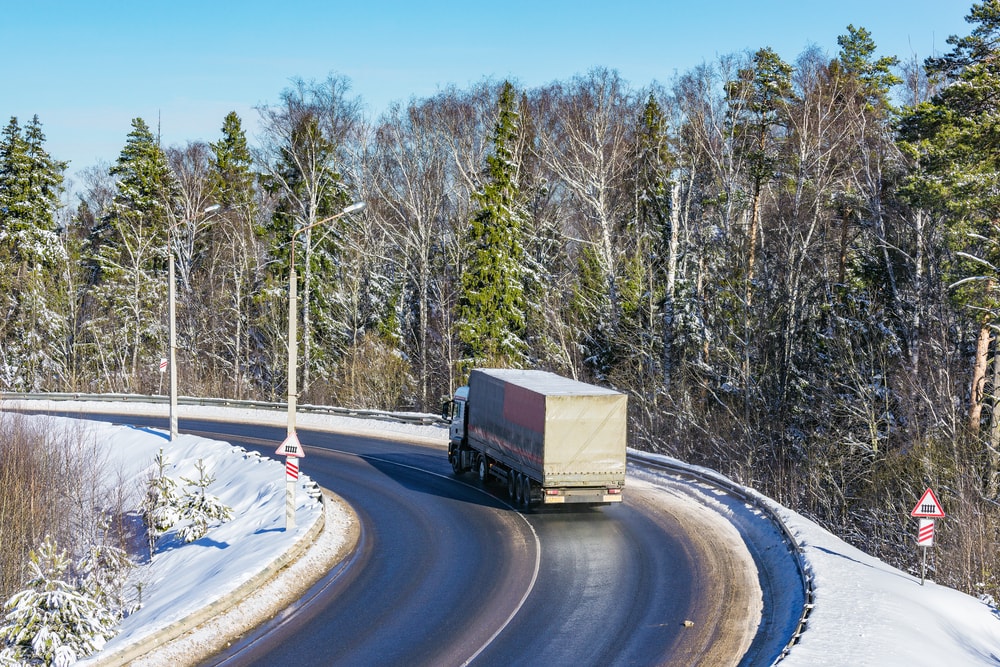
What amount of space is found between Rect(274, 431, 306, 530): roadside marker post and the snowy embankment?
35 centimetres

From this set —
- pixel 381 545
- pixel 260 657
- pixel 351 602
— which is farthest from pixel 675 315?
pixel 260 657

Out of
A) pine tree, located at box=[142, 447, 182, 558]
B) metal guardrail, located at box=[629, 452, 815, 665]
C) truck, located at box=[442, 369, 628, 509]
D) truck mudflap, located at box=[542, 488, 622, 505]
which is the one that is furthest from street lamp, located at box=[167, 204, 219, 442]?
metal guardrail, located at box=[629, 452, 815, 665]

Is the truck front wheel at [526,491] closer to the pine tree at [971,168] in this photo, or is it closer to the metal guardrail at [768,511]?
the metal guardrail at [768,511]

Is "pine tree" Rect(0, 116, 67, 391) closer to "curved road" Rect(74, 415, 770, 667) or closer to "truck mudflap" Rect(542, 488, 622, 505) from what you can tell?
"curved road" Rect(74, 415, 770, 667)

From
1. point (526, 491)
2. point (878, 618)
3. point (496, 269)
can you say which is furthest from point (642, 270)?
point (878, 618)

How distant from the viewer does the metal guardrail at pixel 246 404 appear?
4097cm

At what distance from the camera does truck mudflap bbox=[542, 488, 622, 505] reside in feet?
74.8

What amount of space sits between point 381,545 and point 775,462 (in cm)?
2149

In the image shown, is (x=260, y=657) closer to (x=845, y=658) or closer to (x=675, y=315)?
(x=845, y=658)

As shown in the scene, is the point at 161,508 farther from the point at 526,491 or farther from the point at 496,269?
the point at 496,269

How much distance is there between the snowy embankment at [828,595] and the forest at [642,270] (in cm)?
431

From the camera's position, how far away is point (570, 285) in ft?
170

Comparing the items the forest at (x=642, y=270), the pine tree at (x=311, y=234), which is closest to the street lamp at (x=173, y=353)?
the forest at (x=642, y=270)

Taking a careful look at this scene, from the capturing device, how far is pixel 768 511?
21.8 m
